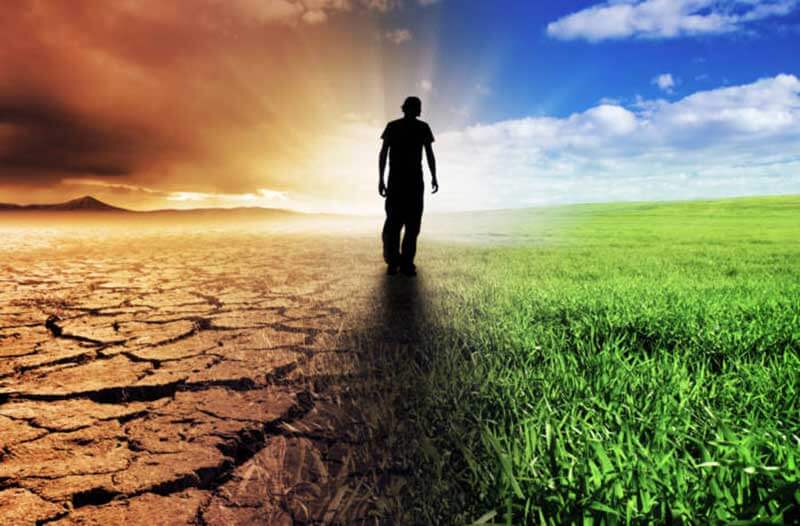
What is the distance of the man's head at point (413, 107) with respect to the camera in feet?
17.7

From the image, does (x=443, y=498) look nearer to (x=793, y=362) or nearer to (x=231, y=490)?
(x=231, y=490)

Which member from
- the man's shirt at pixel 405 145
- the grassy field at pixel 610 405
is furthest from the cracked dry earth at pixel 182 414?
the man's shirt at pixel 405 145

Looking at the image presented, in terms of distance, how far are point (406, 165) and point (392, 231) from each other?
847mm

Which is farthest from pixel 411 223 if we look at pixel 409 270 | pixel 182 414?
pixel 182 414

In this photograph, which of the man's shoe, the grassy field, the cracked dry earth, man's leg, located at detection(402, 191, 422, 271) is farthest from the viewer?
the man's shoe

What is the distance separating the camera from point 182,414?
2066 millimetres

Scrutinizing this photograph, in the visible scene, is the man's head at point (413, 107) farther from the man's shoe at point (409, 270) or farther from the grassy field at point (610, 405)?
the grassy field at point (610, 405)

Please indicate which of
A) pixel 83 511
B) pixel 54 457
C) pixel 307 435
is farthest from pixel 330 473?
pixel 54 457

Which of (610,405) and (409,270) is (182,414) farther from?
(409,270)

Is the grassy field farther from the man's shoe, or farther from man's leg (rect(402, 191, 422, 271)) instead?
the man's shoe

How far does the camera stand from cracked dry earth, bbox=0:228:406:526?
1.44 meters

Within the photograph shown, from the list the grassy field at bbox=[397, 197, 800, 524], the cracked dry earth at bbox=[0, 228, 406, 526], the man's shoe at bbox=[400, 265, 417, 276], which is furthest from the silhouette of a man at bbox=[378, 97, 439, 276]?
the grassy field at bbox=[397, 197, 800, 524]

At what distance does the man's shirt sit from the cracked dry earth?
72.4 inches

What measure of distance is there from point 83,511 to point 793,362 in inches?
116
